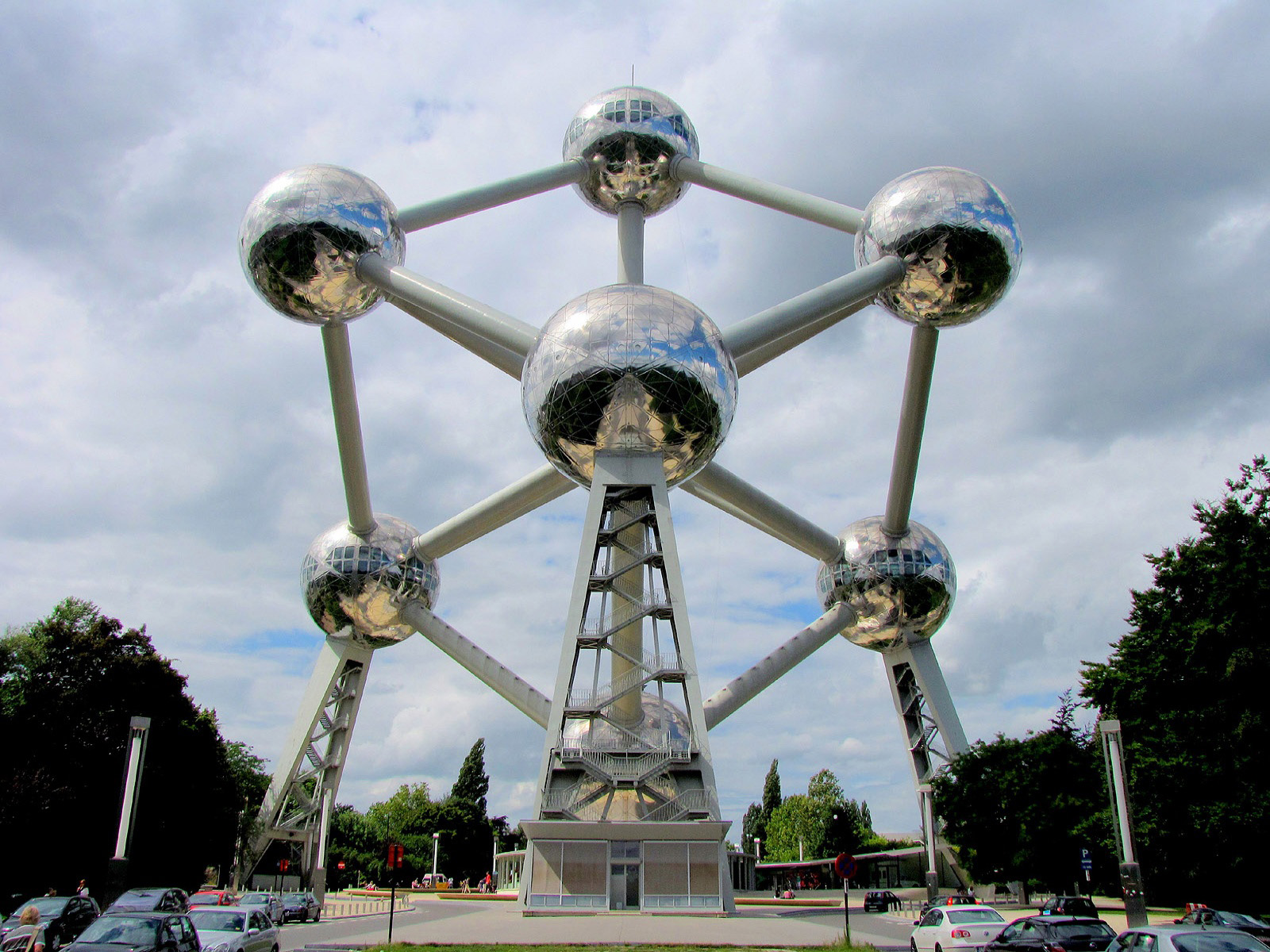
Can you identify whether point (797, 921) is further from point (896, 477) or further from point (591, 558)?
point (896, 477)

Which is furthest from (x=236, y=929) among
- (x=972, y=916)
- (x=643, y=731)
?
(x=643, y=731)

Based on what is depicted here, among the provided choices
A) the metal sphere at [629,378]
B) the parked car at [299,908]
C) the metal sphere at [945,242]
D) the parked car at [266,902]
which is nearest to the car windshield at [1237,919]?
the metal sphere at [629,378]

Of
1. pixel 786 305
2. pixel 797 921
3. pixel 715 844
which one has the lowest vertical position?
pixel 797 921

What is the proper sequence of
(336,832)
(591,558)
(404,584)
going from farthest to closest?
1. (336,832)
2. (404,584)
3. (591,558)

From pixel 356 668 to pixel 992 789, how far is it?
1803 cm

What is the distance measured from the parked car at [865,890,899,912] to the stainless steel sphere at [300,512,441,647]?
15.8 m

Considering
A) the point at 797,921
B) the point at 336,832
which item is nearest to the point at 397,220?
the point at 797,921

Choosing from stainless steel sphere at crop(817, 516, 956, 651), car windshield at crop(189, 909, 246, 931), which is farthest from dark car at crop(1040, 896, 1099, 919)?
stainless steel sphere at crop(817, 516, 956, 651)

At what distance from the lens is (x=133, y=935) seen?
988 centimetres

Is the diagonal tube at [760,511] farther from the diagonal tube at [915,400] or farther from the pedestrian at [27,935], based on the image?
the pedestrian at [27,935]

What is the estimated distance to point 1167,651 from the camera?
20969mm

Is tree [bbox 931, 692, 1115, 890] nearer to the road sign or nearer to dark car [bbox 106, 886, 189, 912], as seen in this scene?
the road sign

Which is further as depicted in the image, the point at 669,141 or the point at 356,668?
the point at 356,668

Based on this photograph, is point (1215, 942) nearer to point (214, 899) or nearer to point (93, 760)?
point (214, 899)
